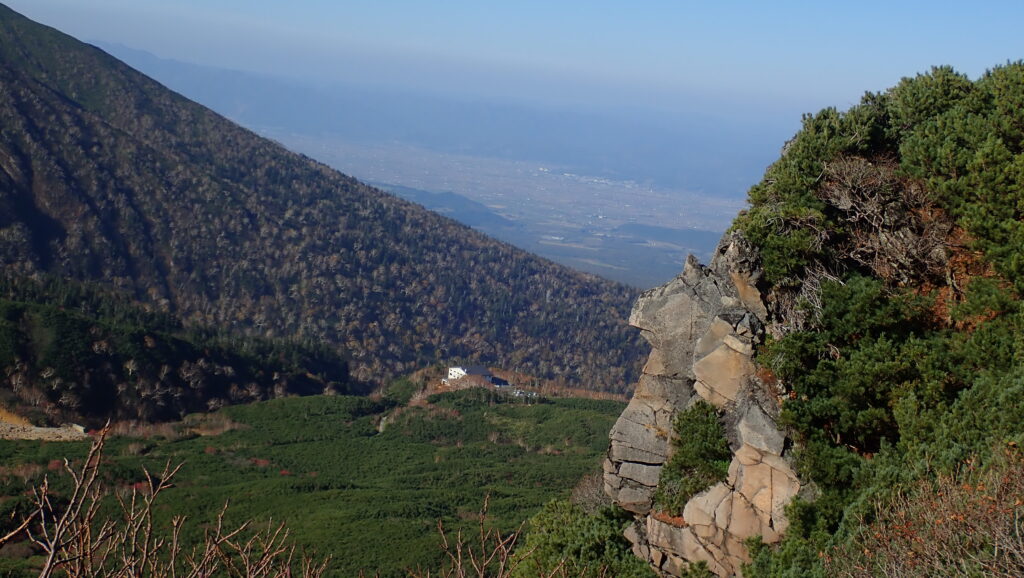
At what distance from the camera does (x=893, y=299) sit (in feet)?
36.0

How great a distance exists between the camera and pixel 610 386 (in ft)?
233

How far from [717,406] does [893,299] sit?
2.72 m

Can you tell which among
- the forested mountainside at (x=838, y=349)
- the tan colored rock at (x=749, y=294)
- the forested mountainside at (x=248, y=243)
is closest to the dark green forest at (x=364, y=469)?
the forested mountainside at (x=838, y=349)

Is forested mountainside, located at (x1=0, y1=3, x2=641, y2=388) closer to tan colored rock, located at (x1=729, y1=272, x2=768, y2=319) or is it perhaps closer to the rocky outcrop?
the rocky outcrop

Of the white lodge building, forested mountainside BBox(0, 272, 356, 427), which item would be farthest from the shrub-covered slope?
the white lodge building

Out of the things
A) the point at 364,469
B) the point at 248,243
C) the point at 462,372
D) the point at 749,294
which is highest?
the point at 749,294

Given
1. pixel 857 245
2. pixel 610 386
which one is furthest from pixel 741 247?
pixel 610 386

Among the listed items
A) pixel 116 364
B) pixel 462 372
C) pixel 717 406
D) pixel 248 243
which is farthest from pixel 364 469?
pixel 248 243

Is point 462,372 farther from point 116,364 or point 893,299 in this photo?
point 893,299

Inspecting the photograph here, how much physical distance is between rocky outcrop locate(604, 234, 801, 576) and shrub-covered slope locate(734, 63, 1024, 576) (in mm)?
316

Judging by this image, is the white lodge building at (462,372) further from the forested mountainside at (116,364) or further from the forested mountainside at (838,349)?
the forested mountainside at (838,349)

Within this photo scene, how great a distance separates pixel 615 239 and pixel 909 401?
17714 centimetres

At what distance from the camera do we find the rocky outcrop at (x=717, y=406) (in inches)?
411

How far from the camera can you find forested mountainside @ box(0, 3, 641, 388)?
67500 millimetres
